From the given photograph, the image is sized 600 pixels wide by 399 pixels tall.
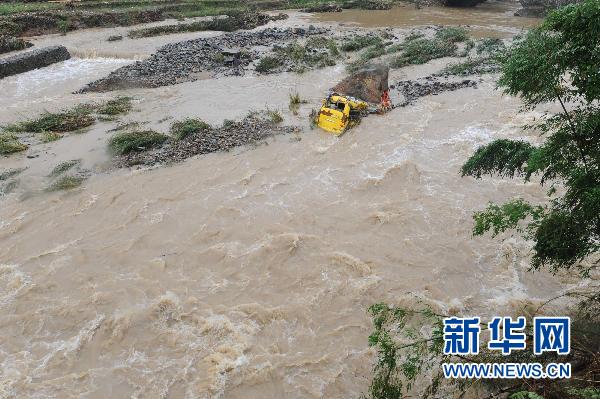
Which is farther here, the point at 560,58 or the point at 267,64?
the point at 267,64

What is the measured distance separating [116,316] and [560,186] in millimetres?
13168

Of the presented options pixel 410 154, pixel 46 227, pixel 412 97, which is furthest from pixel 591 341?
pixel 412 97

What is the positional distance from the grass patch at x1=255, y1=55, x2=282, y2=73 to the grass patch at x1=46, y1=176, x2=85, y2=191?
13.8 m

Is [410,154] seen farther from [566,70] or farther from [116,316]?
[116,316]

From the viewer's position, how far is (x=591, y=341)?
254 inches

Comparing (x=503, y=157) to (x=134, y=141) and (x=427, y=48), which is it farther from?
(x=427, y=48)

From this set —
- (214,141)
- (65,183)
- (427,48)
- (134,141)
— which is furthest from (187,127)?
(427,48)

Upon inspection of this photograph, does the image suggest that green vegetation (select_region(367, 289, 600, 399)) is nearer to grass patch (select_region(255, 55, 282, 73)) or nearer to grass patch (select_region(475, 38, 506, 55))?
grass patch (select_region(255, 55, 282, 73))

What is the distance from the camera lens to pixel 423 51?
27.2m

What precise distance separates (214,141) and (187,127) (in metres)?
1.49

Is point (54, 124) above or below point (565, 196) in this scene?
below

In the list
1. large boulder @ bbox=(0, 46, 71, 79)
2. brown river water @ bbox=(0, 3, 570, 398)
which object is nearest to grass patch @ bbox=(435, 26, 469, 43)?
brown river water @ bbox=(0, 3, 570, 398)

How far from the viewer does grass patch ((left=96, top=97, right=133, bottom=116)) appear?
767 inches

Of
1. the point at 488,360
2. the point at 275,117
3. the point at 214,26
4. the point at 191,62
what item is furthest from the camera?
the point at 214,26
